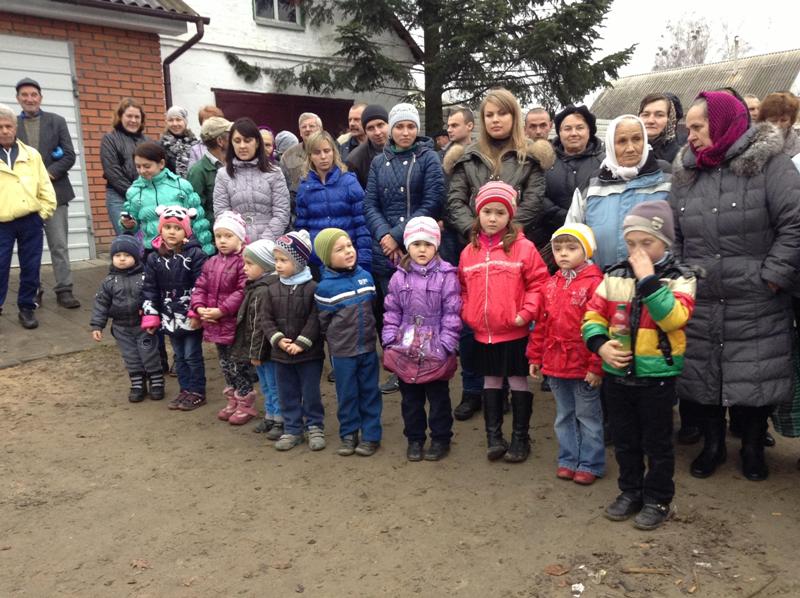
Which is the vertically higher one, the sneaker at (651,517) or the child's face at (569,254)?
the child's face at (569,254)

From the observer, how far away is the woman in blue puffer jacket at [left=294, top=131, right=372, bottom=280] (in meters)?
5.39

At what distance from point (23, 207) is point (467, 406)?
15.8ft

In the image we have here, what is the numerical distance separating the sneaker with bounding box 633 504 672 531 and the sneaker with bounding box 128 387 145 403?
3958mm

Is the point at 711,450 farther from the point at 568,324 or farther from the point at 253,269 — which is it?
the point at 253,269

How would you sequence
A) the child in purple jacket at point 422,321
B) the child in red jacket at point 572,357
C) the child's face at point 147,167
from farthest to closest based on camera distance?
1. the child's face at point 147,167
2. the child in purple jacket at point 422,321
3. the child in red jacket at point 572,357

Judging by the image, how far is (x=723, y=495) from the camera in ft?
12.3

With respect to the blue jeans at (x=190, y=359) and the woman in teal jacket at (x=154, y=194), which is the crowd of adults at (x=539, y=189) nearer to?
the woman in teal jacket at (x=154, y=194)

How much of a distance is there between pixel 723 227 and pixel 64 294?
6.68 meters

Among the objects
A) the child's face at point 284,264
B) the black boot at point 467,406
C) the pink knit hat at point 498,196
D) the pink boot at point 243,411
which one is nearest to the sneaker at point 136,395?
the pink boot at point 243,411

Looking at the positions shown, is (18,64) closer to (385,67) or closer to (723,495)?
(385,67)

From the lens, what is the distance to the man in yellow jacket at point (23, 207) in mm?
6781

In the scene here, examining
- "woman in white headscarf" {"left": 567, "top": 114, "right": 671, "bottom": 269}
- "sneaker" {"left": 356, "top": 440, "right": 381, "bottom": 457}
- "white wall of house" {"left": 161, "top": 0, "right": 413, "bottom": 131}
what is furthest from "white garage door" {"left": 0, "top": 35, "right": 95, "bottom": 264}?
"woman in white headscarf" {"left": 567, "top": 114, "right": 671, "bottom": 269}

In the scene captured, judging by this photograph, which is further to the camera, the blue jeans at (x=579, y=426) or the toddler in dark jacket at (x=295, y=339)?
the toddler in dark jacket at (x=295, y=339)

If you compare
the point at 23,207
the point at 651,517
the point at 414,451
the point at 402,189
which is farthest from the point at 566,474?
the point at 23,207
